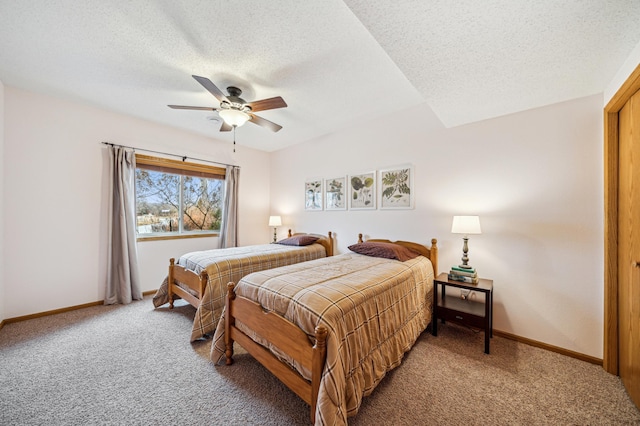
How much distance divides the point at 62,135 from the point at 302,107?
3.04 m

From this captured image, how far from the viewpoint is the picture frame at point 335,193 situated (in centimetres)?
379

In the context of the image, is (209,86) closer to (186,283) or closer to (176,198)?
(186,283)

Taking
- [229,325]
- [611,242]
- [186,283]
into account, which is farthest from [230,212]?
[611,242]

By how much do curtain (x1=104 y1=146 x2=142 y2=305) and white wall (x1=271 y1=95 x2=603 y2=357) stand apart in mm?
3635

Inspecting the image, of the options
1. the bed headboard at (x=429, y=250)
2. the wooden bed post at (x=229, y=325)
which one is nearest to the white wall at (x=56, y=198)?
the wooden bed post at (x=229, y=325)

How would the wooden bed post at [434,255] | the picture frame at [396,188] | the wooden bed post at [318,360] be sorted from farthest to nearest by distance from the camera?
1. the picture frame at [396,188]
2. the wooden bed post at [434,255]
3. the wooden bed post at [318,360]

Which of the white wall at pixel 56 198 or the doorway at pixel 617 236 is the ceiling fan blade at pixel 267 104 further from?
the doorway at pixel 617 236

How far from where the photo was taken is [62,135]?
9.48ft

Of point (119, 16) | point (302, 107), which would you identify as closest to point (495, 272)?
point (302, 107)

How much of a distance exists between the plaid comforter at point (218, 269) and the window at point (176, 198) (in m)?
1.26

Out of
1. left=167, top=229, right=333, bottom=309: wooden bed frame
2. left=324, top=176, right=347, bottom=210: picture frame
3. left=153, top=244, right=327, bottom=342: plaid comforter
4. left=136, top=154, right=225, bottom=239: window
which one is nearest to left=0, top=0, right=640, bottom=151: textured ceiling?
left=136, top=154, right=225, bottom=239: window

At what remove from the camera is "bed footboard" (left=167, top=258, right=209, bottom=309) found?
2404 millimetres

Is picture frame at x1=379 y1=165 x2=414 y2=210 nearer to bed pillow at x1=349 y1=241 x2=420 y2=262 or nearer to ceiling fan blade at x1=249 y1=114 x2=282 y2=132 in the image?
bed pillow at x1=349 y1=241 x2=420 y2=262

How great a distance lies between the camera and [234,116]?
2.34 metres
